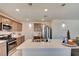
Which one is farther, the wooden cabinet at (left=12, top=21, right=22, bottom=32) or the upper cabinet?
the wooden cabinet at (left=12, top=21, right=22, bottom=32)

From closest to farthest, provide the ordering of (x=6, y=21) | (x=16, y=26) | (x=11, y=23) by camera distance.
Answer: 1. (x=6, y=21)
2. (x=11, y=23)
3. (x=16, y=26)

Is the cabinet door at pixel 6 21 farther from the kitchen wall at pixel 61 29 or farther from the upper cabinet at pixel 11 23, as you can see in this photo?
the kitchen wall at pixel 61 29

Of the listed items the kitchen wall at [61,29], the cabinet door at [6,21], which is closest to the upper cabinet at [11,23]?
the cabinet door at [6,21]

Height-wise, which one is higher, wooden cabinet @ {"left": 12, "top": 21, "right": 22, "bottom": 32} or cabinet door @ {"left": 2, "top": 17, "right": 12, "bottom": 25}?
cabinet door @ {"left": 2, "top": 17, "right": 12, "bottom": 25}

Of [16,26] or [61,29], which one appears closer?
[16,26]

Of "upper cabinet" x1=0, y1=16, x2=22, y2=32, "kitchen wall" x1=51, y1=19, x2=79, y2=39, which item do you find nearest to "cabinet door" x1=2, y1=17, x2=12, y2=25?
"upper cabinet" x1=0, y1=16, x2=22, y2=32

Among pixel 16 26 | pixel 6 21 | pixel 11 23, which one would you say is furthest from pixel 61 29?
pixel 6 21

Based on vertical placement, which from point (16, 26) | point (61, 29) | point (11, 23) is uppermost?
point (11, 23)

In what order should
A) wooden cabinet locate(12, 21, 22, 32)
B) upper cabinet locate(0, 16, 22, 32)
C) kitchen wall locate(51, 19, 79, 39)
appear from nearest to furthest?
upper cabinet locate(0, 16, 22, 32) → wooden cabinet locate(12, 21, 22, 32) → kitchen wall locate(51, 19, 79, 39)

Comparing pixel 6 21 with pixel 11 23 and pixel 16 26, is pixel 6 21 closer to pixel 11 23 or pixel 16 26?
pixel 11 23

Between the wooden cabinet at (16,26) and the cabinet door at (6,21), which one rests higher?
the cabinet door at (6,21)

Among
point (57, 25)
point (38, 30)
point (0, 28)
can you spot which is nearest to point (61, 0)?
point (0, 28)

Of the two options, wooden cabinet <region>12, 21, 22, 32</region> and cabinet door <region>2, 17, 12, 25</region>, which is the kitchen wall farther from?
cabinet door <region>2, 17, 12, 25</region>

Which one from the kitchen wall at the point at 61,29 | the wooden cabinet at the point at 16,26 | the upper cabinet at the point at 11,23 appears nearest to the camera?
the upper cabinet at the point at 11,23
